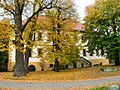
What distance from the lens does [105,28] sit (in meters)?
33.7

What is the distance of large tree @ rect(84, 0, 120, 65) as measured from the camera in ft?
109

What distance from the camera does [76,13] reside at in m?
32.0

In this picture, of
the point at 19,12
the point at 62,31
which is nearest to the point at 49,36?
A: the point at 62,31

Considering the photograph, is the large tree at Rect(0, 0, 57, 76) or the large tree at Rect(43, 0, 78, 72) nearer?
the large tree at Rect(0, 0, 57, 76)

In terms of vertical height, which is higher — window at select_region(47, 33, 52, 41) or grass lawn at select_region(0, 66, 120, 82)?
window at select_region(47, 33, 52, 41)

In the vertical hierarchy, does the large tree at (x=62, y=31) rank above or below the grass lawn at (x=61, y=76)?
above

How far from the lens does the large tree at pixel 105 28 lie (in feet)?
109

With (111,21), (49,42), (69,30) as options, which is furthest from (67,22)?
(111,21)

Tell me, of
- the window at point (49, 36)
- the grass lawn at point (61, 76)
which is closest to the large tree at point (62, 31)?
the window at point (49, 36)

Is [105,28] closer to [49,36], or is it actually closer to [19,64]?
[49,36]

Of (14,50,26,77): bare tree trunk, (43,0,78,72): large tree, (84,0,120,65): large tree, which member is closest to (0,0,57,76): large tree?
(14,50,26,77): bare tree trunk

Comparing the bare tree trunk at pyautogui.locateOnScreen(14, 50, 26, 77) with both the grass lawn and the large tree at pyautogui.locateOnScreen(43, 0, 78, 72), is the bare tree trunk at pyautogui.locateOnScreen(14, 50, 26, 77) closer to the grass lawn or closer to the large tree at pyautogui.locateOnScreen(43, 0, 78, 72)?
the grass lawn

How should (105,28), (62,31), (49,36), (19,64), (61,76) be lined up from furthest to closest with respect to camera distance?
(105,28) → (62,31) → (49,36) → (19,64) → (61,76)

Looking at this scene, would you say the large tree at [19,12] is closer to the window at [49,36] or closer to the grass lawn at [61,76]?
the grass lawn at [61,76]
